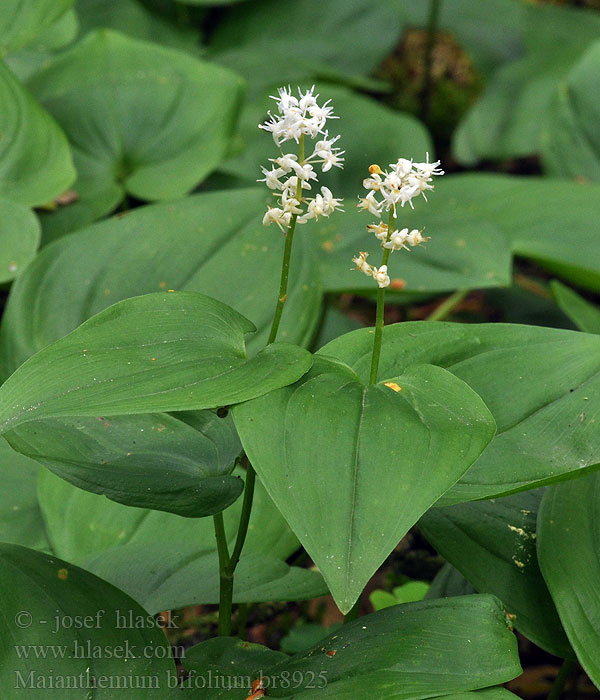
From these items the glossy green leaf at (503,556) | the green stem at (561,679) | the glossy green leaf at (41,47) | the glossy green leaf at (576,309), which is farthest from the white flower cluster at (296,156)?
the glossy green leaf at (41,47)

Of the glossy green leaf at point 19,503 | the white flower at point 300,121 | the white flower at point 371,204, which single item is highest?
the white flower at point 300,121

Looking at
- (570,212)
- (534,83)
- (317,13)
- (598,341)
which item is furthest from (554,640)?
(317,13)

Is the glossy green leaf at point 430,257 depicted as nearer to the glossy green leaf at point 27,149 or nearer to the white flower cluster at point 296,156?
the glossy green leaf at point 27,149

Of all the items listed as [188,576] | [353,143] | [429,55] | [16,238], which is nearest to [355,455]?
[188,576]

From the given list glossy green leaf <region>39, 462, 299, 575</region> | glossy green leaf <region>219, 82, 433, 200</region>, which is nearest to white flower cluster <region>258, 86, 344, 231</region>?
glossy green leaf <region>39, 462, 299, 575</region>

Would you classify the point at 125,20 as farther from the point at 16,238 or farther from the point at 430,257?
the point at 430,257

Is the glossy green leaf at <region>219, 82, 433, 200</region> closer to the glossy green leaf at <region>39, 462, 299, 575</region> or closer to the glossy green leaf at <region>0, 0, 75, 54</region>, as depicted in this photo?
the glossy green leaf at <region>0, 0, 75, 54</region>

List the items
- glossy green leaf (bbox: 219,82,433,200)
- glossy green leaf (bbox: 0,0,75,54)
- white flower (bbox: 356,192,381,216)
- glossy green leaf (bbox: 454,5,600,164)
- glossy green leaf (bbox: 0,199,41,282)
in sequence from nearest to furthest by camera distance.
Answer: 1. white flower (bbox: 356,192,381,216)
2. glossy green leaf (bbox: 0,199,41,282)
3. glossy green leaf (bbox: 0,0,75,54)
4. glossy green leaf (bbox: 219,82,433,200)
5. glossy green leaf (bbox: 454,5,600,164)

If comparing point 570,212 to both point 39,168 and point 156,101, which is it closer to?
point 156,101
